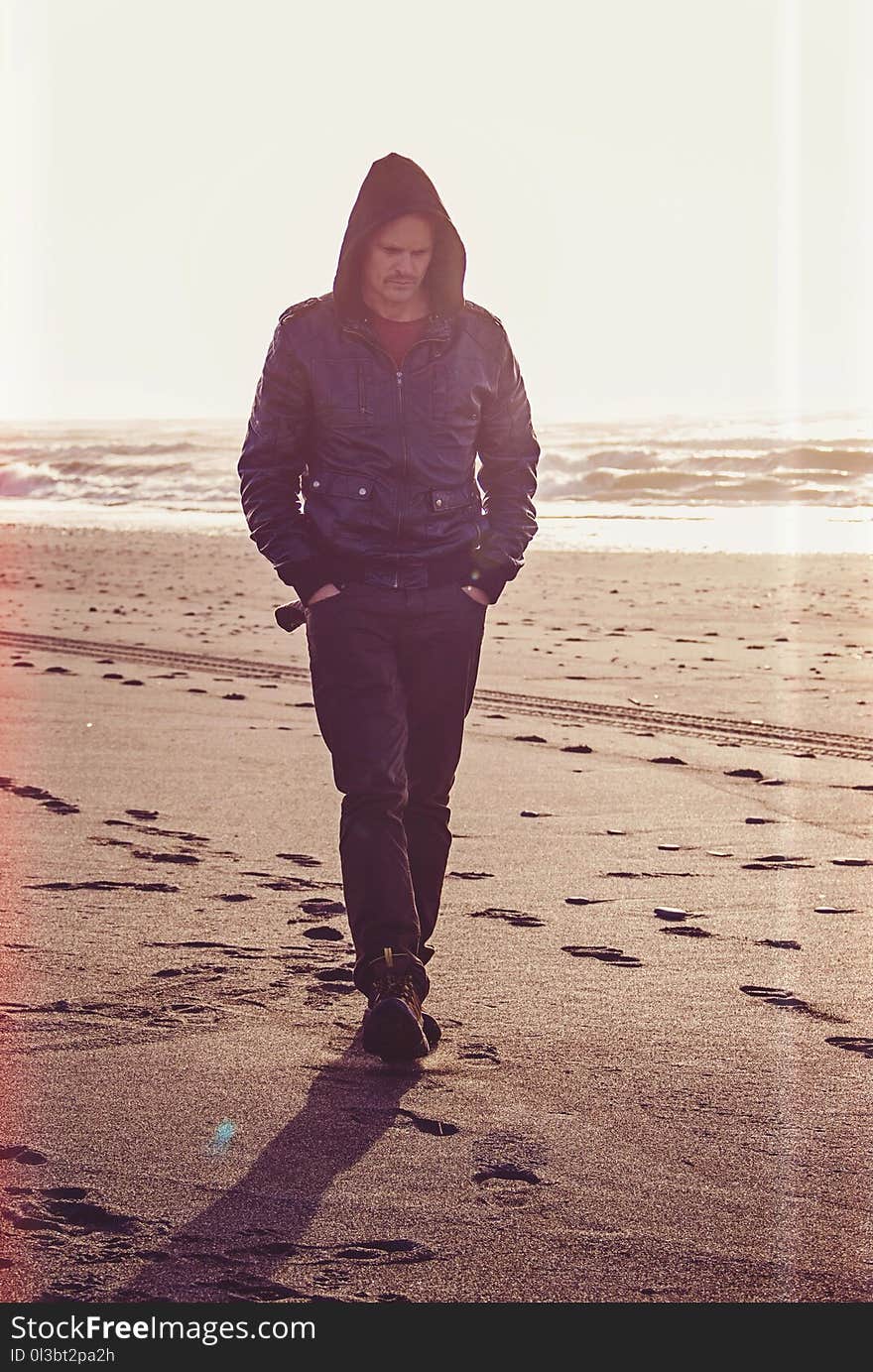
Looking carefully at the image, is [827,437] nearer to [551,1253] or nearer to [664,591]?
[664,591]

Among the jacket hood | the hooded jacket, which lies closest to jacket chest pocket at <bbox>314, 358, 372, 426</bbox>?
the hooded jacket

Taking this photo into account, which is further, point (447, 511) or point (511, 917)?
point (511, 917)

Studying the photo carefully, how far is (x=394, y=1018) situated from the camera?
132 inches

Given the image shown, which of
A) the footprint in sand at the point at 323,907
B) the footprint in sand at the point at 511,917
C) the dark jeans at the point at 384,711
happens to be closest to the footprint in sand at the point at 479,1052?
the dark jeans at the point at 384,711

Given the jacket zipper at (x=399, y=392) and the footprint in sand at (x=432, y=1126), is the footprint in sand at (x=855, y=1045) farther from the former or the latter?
the jacket zipper at (x=399, y=392)

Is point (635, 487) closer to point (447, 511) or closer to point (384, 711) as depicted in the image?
point (447, 511)

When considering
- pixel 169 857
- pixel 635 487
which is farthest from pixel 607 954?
pixel 635 487

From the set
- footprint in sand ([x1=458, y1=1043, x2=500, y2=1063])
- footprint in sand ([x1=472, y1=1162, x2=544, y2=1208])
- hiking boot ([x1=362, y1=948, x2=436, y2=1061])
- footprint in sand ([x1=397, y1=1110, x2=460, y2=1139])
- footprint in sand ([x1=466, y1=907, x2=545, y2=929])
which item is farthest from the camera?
footprint in sand ([x1=466, y1=907, x2=545, y2=929])

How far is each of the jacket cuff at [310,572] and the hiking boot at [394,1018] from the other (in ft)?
2.50

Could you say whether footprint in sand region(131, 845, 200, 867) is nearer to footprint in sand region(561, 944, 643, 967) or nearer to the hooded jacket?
footprint in sand region(561, 944, 643, 967)

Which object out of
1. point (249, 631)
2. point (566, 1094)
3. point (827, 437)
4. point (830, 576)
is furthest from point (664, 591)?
point (827, 437)

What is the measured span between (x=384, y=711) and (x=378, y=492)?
0.44 m

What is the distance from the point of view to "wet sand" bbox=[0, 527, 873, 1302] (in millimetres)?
2564

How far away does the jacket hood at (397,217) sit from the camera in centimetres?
364
